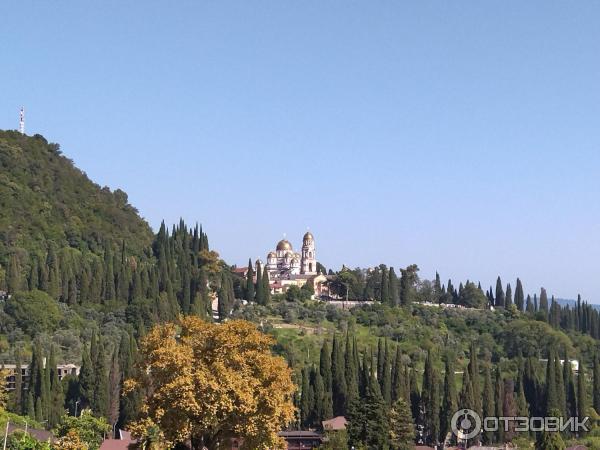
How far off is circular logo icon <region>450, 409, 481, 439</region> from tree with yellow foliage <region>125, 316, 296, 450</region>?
34484 mm

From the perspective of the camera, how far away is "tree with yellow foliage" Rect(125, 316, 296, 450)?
33.0m

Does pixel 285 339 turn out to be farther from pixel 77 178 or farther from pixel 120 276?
pixel 77 178

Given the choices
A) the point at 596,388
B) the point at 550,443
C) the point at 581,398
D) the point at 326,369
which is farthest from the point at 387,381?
the point at 550,443

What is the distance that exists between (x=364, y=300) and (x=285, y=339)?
24.4m

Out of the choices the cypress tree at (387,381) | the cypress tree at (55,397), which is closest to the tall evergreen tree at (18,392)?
the cypress tree at (55,397)

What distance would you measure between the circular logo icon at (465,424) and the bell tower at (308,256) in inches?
2508

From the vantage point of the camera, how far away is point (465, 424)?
6781 cm

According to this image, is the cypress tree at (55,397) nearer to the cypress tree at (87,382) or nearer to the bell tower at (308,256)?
the cypress tree at (87,382)

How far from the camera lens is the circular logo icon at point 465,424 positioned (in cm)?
6712

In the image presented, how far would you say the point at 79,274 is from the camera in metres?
89.0

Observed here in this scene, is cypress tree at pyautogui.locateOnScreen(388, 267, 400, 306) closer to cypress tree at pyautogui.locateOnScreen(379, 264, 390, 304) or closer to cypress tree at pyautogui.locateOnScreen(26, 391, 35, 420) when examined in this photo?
cypress tree at pyautogui.locateOnScreen(379, 264, 390, 304)

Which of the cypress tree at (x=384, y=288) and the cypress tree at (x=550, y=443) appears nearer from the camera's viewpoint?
the cypress tree at (x=550, y=443)

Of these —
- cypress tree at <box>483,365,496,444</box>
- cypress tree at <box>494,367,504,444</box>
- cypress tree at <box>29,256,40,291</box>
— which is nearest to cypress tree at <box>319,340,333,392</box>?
cypress tree at <box>483,365,496,444</box>

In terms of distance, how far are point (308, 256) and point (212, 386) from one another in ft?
331
